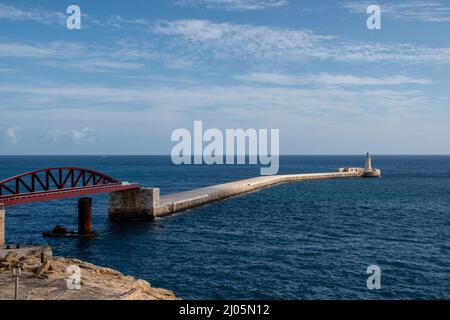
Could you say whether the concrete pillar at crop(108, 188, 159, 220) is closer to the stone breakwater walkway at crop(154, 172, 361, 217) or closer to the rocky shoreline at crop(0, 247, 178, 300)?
the stone breakwater walkway at crop(154, 172, 361, 217)

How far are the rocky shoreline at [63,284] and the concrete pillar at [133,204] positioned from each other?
31.0m

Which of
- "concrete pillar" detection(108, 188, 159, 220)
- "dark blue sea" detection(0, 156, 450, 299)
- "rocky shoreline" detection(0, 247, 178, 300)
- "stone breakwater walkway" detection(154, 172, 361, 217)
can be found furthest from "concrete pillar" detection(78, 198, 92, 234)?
"rocky shoreline" detection(0, 247, 178, 300)

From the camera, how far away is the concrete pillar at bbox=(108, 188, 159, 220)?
58312 mm

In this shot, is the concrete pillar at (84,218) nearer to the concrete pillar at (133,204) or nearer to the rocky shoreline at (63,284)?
the concrete pillar at (133,204)

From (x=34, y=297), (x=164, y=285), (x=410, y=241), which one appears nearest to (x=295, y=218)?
(x=410, y=241)

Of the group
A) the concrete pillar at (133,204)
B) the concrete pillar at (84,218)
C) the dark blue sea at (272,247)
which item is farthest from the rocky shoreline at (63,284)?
the concrete pillar at (133,204)

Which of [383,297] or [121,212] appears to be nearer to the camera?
[383,297]

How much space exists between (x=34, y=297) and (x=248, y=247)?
24.9 metres

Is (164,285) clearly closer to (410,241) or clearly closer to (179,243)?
(179,243)

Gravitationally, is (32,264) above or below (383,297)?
above

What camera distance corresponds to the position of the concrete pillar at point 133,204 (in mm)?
58312

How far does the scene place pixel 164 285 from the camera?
29844mm
